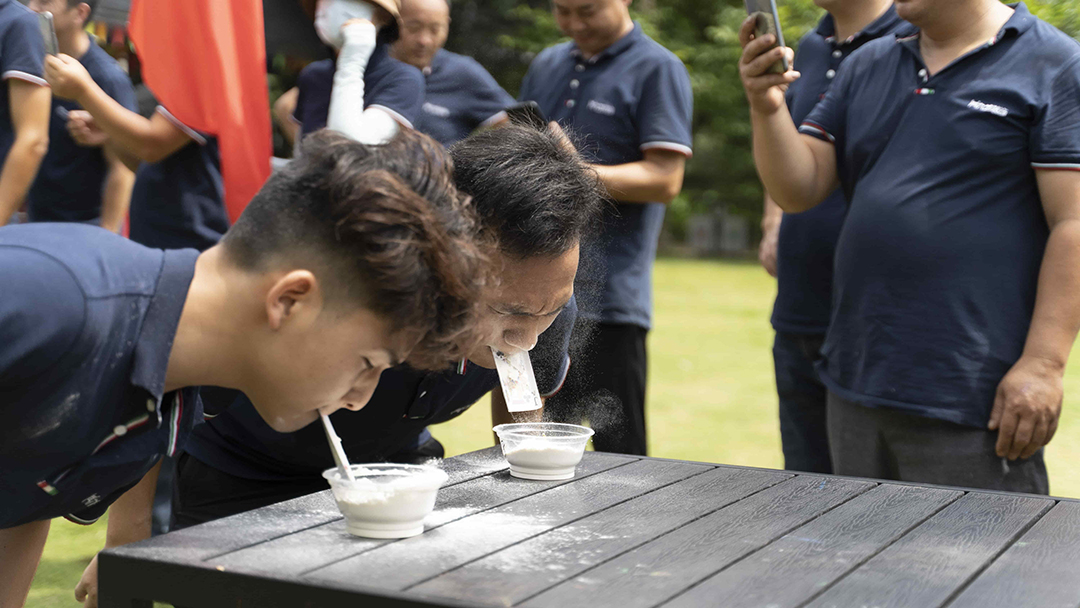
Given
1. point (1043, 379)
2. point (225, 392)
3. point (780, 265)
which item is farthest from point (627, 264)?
point (225, 392)

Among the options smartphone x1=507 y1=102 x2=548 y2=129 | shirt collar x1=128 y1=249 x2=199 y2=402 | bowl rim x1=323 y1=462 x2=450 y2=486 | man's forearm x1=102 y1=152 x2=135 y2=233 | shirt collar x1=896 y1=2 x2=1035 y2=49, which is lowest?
bowl rim x1=323 y1=462 x2=450 y2=486

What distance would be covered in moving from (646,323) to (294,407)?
1.96 metres

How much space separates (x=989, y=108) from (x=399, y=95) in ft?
5.27

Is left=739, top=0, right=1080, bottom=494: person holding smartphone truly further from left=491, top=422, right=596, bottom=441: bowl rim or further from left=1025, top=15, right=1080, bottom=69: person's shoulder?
left=491, top=422, right=596, bottom=441: bowl rim

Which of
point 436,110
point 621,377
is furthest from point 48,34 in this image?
point 621,377

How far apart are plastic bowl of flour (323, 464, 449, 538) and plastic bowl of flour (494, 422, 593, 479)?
0.43 meters

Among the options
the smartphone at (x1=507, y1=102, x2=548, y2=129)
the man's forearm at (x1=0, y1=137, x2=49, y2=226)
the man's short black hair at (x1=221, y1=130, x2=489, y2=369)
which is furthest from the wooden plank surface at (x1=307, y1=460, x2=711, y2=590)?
the man's forearm at (x1=0, y1=137, x2=49, y2=226)

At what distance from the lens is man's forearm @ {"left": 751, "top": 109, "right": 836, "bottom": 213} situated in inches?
110

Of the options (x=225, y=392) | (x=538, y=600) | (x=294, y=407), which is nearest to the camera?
(x=538, y=600)

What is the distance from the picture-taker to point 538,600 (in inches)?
51.3

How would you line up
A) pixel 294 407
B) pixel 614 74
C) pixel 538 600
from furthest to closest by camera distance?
1. pixel 614 74
2. pixel 294 407
3. pixel 538 600

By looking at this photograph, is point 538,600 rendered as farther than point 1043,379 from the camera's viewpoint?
No

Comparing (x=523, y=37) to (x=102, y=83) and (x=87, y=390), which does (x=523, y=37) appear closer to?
(x=102, y=83)

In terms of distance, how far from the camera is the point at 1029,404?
2381 mm
